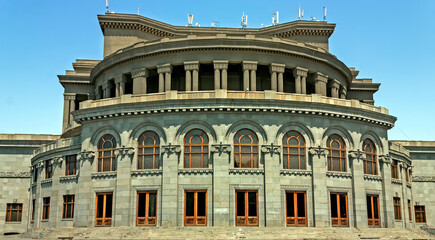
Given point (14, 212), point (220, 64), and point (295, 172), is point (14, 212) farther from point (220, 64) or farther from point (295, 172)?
point (295, 172)

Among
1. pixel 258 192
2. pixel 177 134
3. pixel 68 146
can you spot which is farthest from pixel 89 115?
pixel 258 192

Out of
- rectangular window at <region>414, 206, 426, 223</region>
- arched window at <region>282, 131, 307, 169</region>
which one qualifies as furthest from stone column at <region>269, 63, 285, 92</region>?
rectangular window at <region>414, 206, 426, 223</region>

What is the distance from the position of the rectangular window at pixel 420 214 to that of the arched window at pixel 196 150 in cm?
3146

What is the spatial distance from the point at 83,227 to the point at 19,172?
22.9 meters

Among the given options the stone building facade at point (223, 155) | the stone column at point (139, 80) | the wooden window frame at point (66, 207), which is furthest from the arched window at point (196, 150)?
the wooden window frame at point (66, 207)

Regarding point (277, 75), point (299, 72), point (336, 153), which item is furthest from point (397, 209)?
point (277, 75)

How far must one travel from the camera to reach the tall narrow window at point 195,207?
132ft

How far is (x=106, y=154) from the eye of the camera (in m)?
43.8

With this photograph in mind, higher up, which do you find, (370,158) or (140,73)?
(140,73)

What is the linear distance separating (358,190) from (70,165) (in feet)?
83.2

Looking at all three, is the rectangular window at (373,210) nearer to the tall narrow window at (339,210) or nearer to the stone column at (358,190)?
the stone column at (358,190)

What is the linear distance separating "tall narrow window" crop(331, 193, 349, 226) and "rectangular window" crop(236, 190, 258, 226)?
6580 millimetres

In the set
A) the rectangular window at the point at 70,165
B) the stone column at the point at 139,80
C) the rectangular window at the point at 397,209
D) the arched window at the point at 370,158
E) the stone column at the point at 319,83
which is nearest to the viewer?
the arched window at the point at 370,158

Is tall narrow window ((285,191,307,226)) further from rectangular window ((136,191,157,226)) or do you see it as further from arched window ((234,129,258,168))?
rectangular window ((136,191,157,226))
